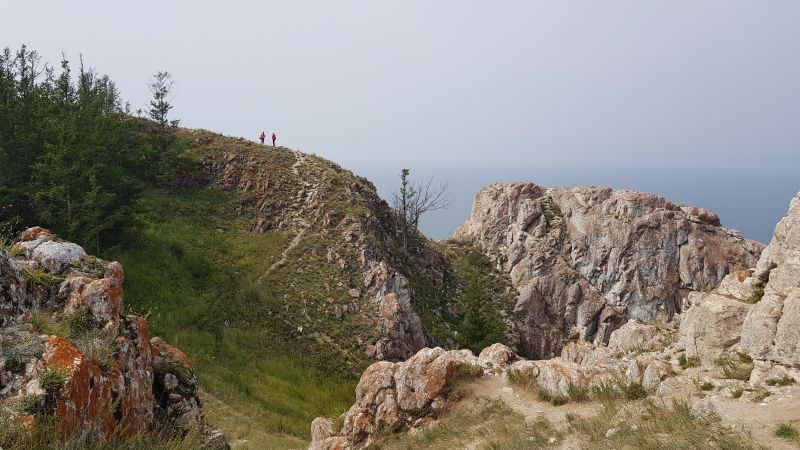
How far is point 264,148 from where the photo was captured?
48.0 meters

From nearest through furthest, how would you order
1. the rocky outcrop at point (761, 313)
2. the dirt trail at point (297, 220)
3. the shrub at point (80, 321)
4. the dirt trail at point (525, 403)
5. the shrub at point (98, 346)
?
the shrub at point (98, 346) < the shrub at point (80, 321) < the rocky outcrop at point (761, 313) < the dirt trail at point (525, 403) < the dirt trail at point (297, 220)

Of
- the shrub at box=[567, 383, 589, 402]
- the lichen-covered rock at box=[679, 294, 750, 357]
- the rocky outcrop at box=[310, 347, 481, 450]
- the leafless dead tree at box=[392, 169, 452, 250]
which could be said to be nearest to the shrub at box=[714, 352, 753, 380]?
the lichen-covered rock at box=[679, 294, 750, 357]

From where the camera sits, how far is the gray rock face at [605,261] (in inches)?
1558

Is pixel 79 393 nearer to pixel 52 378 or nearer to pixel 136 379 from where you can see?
pixel 52 378

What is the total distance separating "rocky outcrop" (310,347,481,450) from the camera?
48.9 ft

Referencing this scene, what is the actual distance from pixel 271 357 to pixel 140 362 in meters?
15.9

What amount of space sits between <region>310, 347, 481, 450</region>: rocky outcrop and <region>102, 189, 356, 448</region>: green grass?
12.0 ft

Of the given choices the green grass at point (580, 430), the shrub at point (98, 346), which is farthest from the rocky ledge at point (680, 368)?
the shrub at point (98, 346)

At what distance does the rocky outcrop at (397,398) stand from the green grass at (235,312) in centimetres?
367

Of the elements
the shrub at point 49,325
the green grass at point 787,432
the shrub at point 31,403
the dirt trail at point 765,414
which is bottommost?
the dirt trail at point 765,414

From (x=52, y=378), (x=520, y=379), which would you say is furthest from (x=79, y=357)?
(x=520, y=379)

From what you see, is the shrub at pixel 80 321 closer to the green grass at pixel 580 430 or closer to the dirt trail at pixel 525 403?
the green grass at pixel 580 430

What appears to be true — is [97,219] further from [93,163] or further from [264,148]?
[264,148]

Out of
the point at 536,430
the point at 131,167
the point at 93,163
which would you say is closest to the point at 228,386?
the point at 536,430
